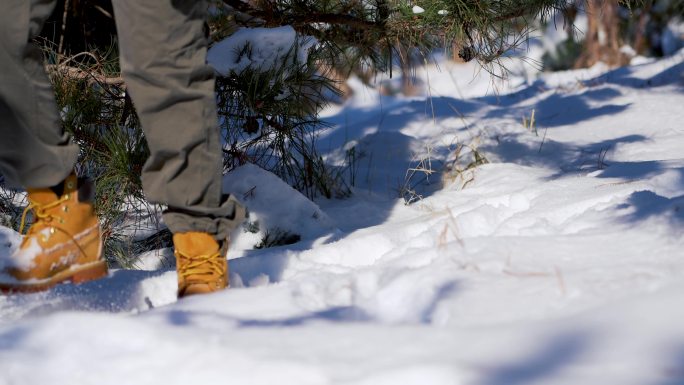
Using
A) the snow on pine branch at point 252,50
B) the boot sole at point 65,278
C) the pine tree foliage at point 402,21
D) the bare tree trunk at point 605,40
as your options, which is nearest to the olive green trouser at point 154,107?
the boot sole at point 65,278

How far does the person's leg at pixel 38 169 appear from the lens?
1.54 metres

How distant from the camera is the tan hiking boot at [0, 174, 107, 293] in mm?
1604

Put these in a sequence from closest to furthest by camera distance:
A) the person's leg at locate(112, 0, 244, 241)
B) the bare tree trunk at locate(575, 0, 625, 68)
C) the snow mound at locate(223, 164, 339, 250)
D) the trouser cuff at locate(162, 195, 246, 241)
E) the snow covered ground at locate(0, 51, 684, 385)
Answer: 1. the snow covered ground at locate(0, 51, 684, 385)
2. the person's leg at locate(112, 0, 244, 241)
3. the trouser cuff at locate(162, 195, 246, 241)
4. the snow mound at locate(223, 164, 339, 250)
5. the bare tree trunk at locate(575, 0, 625, 68)

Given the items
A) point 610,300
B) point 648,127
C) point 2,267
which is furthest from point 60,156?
point 648,127

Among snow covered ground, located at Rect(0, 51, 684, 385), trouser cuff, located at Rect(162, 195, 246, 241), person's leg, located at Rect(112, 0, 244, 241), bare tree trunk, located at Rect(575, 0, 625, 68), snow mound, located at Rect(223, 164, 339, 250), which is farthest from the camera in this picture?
bare tree trunk, located at Rect(575, 0, 625, 68)

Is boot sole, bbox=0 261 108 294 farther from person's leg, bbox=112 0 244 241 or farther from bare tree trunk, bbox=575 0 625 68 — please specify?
bare tree trunk, bbox=575 0 625 68

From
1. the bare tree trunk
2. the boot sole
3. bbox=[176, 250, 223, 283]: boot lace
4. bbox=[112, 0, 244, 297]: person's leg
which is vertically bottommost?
the bare tree trunk

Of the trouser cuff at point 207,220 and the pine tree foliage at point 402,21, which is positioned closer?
the trouser cuff at point 207,220

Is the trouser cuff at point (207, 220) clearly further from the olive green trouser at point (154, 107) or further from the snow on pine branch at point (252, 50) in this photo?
the snow on pine branch at point (252, 50)

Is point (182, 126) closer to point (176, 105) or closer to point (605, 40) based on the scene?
point (176, 105)

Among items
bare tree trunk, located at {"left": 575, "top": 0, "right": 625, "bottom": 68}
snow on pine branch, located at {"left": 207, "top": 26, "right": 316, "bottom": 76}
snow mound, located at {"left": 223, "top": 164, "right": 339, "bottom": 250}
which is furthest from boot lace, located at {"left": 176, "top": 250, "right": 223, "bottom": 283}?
bare tree trunk, located at {"left": 575, "top": 0, "right": 625, "bottom": 68}

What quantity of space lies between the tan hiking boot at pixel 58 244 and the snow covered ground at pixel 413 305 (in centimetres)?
4

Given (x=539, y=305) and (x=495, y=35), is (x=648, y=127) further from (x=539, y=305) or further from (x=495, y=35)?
(x=539, y=305)

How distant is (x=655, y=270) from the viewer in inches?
53.1
